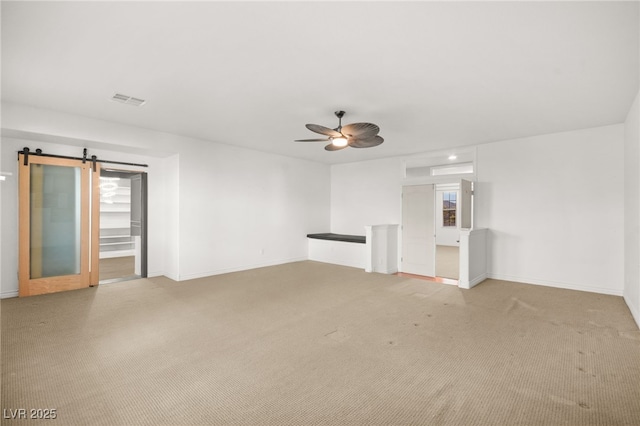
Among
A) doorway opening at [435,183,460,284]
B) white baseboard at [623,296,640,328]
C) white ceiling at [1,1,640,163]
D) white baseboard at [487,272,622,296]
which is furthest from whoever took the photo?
doorway opening at [435,183,460,284]

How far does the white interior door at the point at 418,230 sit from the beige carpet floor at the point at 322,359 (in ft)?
6.08

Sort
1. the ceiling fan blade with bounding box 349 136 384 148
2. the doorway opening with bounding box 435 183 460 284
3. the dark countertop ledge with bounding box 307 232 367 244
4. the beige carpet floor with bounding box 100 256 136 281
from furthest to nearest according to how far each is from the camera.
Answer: the doorway opening with bounding box 435 183 460 284 → the dark countertop ledge with bounding box 307 232 367 244 → the beige carpet floor with bounding box 100 256 136 281 → the ceiling fan blade with bounding box 349 136 384 148

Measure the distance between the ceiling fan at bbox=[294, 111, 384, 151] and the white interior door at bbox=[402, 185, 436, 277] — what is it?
2797 mm

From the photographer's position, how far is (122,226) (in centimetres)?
907

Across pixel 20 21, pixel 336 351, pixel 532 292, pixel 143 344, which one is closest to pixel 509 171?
pixel 532 292

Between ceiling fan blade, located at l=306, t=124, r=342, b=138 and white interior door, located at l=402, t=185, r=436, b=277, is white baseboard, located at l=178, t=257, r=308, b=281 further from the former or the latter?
ceiling fan blade, located at l=306, t=124, r=342, b=138

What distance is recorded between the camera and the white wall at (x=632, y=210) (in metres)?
3.52

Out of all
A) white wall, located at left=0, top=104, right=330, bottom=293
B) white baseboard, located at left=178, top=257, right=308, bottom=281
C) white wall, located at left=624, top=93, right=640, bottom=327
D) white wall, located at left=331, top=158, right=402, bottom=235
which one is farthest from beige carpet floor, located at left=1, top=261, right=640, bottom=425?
white wall, located at left=331, top=158, right=402, bottom=235

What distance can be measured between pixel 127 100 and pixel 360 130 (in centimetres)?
301

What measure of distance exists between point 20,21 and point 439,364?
4.34 m

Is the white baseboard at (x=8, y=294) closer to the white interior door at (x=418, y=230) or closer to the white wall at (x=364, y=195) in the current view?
the white wall at (x=364, y=195)

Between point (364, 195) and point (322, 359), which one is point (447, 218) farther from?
point (322, 359)

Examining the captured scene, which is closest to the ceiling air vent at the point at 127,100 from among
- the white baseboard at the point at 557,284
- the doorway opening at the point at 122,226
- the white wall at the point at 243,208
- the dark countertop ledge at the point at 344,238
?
the white wall at the point at 243,208

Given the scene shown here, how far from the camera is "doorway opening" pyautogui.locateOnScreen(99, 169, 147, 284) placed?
589cm
